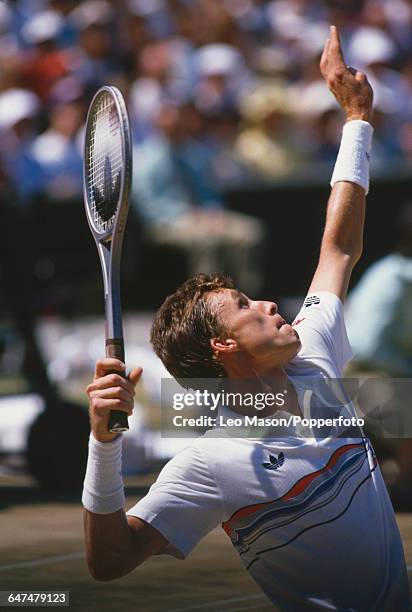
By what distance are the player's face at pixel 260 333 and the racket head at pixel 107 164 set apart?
417mm

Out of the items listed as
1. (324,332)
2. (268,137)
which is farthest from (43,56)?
(324,332)

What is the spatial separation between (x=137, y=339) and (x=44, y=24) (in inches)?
168

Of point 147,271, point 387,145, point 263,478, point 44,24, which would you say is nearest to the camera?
point 263,478

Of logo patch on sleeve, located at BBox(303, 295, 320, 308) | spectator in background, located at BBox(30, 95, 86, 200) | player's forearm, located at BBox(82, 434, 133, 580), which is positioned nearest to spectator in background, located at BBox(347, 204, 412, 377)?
logo patch on sleeve, located at BBox(303, 295, 320, 308)

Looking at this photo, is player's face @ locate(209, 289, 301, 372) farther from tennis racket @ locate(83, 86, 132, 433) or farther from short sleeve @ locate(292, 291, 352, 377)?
tennis racket @ locate(83, 86, 132, 433)

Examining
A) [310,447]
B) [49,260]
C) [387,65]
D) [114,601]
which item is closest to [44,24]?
[387,65]

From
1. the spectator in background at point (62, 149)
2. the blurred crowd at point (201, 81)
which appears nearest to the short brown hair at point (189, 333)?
the blurred crowd at point (201, 81)

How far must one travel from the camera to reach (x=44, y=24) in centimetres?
1382

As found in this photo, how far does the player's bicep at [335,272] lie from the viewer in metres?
4.35

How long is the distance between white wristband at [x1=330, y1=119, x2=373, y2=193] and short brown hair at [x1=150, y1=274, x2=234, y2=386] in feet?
2.15

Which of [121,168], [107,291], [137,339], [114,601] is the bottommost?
[137,339]

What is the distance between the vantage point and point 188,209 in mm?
11297

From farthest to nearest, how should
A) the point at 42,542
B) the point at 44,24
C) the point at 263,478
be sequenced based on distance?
the point at 44,24, the point at 42,542, the point at 263,478

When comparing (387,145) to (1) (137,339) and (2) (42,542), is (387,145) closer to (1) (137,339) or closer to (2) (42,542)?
(1) (137,339)
